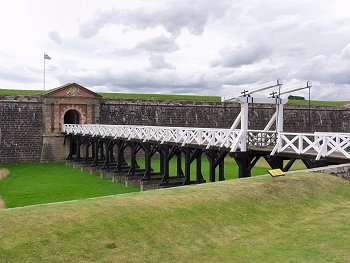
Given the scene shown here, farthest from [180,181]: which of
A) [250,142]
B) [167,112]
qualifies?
[167,112]

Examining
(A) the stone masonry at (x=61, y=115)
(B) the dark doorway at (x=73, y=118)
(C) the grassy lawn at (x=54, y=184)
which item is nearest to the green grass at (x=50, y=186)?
(C) the grassy lawn at (x=54, y=184)

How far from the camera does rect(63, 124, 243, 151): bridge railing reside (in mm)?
10227

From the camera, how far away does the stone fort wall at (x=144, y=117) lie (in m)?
21.5

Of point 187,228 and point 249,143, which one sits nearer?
point 187,228

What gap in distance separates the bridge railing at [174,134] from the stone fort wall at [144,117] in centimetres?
353

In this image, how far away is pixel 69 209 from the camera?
532 cm

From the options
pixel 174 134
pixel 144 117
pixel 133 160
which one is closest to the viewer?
pixel 174 134

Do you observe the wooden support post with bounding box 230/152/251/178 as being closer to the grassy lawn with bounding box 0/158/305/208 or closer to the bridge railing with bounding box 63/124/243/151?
the bridge railing with bounding box 63/124/243/151

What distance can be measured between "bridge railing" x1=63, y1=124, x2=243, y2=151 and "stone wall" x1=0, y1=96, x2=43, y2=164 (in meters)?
3.40

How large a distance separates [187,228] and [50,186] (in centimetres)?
982

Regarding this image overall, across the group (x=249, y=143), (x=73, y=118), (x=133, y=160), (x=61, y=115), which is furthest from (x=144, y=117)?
(x=249, y=143)

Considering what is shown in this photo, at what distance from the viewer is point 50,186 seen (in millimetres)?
14047

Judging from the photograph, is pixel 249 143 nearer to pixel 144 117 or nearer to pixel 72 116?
pixel 144 117

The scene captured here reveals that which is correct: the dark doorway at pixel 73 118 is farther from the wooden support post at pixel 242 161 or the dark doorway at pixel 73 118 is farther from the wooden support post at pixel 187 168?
the wooden support post at pixel 242 161
